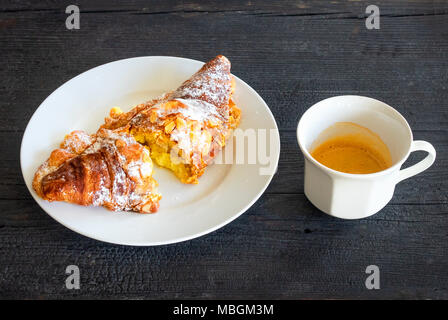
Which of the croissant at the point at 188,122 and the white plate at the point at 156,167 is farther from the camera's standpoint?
the croissant at the point at 188,122

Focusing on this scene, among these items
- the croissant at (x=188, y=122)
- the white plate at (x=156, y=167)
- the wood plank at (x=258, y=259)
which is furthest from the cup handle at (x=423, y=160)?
the croissant at (x=188, y=122)

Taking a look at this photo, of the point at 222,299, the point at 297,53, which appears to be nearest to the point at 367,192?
the point at 222,299

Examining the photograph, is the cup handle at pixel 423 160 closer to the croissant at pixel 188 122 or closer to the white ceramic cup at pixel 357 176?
the white ceramic cup at pixel 357 176

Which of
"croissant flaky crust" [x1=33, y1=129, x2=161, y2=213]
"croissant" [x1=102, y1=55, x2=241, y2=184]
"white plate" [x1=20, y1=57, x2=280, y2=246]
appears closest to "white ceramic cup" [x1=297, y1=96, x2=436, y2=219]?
"white plate" [x1=20, y1=57, x2=280, y2=246]

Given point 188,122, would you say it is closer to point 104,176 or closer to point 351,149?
point 104,176

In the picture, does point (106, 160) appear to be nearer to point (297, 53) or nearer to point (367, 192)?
point (367, 192)

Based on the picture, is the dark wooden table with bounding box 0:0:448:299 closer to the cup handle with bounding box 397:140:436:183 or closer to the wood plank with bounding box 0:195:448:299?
the wood plank with bounding box 0:195:448:299
